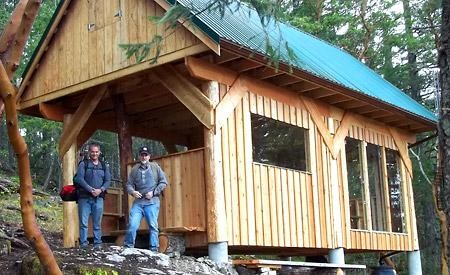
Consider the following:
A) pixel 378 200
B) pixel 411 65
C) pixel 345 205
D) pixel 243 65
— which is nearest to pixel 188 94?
pixel 243 65

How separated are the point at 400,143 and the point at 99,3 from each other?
8.30m

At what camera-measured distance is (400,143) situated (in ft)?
50.8

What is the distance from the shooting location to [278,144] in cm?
1599

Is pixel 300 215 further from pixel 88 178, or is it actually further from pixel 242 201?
pixel 88 178

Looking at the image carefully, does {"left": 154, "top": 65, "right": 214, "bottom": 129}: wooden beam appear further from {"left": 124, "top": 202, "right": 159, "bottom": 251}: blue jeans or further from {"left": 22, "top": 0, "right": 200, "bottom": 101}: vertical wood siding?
{"left": 124, "top": 202, "right": 159, "bottom": 251}: blue jeans

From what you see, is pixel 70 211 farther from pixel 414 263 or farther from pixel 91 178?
pixel 414 263

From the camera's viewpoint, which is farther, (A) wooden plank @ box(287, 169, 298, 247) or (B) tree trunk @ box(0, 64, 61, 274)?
(A) wooden plank @ box(287, 169, 298, 247)

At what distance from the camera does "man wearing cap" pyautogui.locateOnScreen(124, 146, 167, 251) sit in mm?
9375

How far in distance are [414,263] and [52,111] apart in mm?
9271

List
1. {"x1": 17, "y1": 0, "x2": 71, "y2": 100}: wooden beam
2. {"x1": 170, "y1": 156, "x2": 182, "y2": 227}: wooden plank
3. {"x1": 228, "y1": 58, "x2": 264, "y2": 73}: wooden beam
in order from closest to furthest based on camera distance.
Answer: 1. {"x1": 228, "y1": 58, "x2": 264, "y2": 73}: wooden beam
2. {"x1": 170, "y1": 156, "x2": 182, "y2": 227}: wooden plank
3. {"x1": 17, "y1": 0, "x2": 71, "y2": 100}: wooden beam

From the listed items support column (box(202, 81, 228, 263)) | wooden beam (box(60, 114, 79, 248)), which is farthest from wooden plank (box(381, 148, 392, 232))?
wooden beam (box(60, 114, 79, 248))

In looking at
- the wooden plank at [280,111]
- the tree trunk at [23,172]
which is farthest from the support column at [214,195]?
the tree trunk at [23,172]

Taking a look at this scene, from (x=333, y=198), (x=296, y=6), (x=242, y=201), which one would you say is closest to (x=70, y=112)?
(x=242, y=201)

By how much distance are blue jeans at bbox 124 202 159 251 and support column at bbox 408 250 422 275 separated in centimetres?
807
